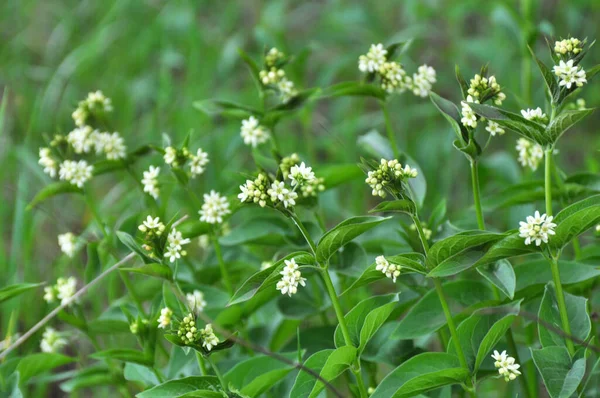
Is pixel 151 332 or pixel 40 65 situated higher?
pixel 40 65

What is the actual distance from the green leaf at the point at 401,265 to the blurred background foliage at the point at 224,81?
53.3 inches

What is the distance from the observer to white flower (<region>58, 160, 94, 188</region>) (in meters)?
2.98

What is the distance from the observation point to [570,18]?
5168 mm

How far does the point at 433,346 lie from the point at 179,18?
3792 mm

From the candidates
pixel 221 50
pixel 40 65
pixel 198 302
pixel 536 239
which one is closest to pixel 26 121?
pixel 40 65

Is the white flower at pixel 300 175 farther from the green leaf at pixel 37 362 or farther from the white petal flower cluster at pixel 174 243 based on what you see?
the green leaf at pixel 37 362

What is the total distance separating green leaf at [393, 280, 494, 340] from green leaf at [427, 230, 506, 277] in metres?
0.34

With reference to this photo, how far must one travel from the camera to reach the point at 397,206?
226 centimetres

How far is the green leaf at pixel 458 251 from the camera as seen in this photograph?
2270mm

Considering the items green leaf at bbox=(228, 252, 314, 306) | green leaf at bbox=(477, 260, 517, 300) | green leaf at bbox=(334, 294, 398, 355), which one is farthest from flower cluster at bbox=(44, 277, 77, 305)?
green leaf at bbox=(477, 260, 517, 300)

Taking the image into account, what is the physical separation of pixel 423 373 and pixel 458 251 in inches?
17.2

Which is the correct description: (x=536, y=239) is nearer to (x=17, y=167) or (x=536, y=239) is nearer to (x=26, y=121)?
(x=17, y=167)

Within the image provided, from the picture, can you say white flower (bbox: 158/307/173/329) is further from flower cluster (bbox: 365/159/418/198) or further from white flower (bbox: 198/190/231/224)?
flower cluster (bbox: 365/159/418/198)

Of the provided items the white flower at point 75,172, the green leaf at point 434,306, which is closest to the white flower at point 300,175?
the green leaf at point 434,306
